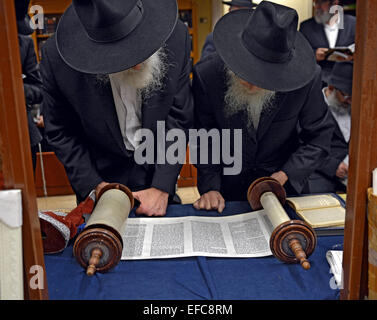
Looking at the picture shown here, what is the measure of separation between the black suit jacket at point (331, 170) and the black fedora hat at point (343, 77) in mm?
242

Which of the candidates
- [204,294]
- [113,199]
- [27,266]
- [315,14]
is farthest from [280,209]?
[315,14]

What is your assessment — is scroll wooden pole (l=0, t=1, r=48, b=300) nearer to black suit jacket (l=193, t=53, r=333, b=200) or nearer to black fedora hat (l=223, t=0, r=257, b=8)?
black suit jacket (l=193, t=53, r=333, b=200)

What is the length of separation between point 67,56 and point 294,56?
2.94ft

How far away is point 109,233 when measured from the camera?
1.12 meters

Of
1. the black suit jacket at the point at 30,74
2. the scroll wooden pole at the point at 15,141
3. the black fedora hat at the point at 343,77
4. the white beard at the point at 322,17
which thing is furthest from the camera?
the white beard at the point at 322,17

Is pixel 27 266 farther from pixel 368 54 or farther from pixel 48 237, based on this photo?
pixel 368 54

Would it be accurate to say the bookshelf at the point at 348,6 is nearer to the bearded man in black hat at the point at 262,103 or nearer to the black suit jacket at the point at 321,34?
the black suit jacket at the point at 321,34

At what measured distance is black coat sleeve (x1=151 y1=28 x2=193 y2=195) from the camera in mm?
1771

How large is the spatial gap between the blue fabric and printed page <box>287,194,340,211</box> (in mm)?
357

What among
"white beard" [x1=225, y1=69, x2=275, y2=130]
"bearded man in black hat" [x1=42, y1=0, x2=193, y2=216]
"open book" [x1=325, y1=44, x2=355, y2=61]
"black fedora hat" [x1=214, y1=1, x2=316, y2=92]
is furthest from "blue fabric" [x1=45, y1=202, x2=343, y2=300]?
"open book" [x1=325, y1=44, x2=355, y2=61]

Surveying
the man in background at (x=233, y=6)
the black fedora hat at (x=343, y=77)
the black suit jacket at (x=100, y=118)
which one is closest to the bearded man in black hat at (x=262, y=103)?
the black suit jacket at (x=100, y=118)

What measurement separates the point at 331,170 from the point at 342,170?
8cm

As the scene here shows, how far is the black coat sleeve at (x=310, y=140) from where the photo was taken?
1.95 metres

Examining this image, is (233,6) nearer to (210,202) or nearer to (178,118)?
(178,118)
